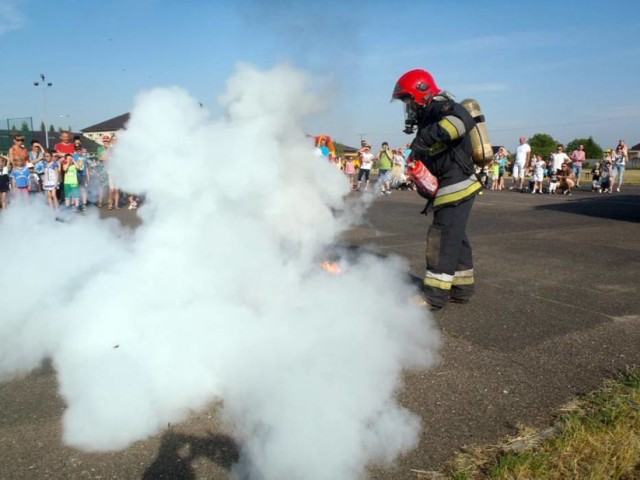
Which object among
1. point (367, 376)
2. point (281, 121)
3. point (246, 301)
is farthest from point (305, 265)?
point (367, 376)

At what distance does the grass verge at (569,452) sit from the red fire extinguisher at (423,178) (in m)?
2.30

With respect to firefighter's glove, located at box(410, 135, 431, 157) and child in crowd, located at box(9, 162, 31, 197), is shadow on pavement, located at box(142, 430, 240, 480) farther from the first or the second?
child in crowd, located at box(9, 162, 31, 197)

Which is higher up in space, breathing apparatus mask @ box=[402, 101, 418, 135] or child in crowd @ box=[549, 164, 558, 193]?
breathing apparatus mask @ box=[402, 101, 418, 135]

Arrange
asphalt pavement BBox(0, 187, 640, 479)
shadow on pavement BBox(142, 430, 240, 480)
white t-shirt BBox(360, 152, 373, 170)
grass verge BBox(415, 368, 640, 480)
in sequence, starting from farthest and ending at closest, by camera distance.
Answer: white t-shirt BBox(360, 152, 373, 170) < asphalt pavement BBox(0, 187, 640, 479) < shadow on pavement BBox(142, 430, 240, 480) < grass verge BBox(415, 368, 640, 480)

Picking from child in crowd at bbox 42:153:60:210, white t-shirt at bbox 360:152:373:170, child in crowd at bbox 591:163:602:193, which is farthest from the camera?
child in crowd at bbox 591:163:602:193

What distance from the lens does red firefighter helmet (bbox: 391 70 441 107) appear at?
176 inches

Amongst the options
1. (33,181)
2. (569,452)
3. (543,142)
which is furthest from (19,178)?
(543,142)

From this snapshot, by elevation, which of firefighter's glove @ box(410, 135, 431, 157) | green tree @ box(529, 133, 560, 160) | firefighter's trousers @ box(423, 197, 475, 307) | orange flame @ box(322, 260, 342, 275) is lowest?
orange flame @ box(322, 260, 342, 275)

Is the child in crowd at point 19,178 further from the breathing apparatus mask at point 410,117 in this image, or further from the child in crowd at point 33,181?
the breathing apparatus mask at point 410,117

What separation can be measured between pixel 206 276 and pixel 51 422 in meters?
1.26

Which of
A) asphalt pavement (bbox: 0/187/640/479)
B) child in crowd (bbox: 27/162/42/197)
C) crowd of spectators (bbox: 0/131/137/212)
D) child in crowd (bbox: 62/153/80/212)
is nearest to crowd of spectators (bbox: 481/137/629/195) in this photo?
asphalt pavement (bbox: 0/187/640/479)

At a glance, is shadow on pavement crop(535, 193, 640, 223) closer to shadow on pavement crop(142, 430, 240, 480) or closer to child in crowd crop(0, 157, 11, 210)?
shadow on pavement crop(142, 430, 240, 480)

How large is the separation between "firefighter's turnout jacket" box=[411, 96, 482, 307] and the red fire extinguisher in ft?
0.22

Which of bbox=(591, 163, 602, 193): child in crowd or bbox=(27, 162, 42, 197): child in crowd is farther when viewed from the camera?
bbox=(591, 163, 602, 193): child in crowd
